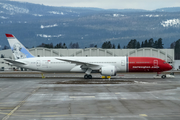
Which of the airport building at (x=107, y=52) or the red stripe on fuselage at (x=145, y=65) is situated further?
the airport building at (x=107, y=52)

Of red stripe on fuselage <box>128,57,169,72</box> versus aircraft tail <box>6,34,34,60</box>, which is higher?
aircraft tail <box>6,34,34,60</box>

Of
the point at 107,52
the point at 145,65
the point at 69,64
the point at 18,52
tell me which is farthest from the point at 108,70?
the point at 107,52

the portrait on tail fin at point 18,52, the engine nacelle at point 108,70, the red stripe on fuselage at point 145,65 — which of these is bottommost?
the engine nacelle at point 108,70

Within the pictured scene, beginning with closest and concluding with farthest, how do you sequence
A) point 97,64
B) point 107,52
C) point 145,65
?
point 145,65, point 97,64, point 107,52

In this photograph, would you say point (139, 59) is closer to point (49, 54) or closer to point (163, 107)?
point (163, 107)

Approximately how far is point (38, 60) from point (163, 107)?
35748 mm

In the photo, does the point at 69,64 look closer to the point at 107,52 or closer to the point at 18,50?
the point at 18,50

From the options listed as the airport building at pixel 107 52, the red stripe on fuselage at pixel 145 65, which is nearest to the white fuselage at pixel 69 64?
the red stripe on fuselage at pixel 145 65

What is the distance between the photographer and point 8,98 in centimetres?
2694

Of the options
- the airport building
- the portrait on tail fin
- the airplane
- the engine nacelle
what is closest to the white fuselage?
the airplane

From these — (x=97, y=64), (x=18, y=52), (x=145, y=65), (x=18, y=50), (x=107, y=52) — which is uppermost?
(x=107, y=52)

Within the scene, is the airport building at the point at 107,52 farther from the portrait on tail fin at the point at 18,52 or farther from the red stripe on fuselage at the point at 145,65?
the red stripe on fuselage at the point at 145,65

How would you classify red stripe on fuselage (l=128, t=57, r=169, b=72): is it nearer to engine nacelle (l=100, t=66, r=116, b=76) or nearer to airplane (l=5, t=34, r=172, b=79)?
airplane (l=5, t=34, r=172, b=79)

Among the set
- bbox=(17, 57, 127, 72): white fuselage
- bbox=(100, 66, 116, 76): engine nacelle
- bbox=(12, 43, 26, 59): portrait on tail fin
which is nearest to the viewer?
bbox=(100, 66, 116, 76): engine nacelle
